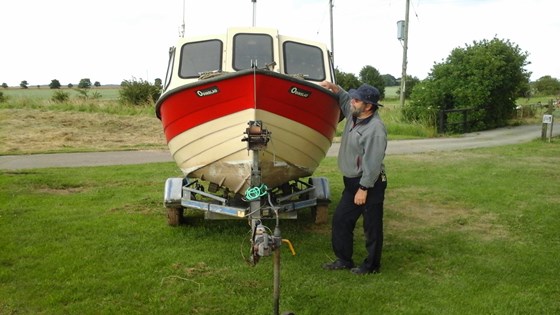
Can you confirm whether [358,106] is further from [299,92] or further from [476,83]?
[476,83]

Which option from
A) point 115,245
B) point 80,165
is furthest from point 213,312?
point 80,165

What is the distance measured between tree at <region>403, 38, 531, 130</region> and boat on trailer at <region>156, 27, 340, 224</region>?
59.9ft

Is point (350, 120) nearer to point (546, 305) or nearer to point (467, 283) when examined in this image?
point (467, 283)

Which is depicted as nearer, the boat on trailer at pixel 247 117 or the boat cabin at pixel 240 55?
the boat on trailer at pixel 247 117

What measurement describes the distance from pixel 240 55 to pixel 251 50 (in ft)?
0.53

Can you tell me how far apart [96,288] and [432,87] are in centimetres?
2258

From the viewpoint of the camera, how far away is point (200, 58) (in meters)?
7.04

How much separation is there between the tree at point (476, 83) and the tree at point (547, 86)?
153 feet

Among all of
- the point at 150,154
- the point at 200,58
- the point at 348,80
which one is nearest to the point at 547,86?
the point at 348,80

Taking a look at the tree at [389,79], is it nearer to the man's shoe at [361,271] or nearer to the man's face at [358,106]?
the man's face at [358,106]

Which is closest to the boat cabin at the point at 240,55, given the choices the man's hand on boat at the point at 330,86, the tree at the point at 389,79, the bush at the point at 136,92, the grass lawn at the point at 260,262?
the man's hand on boat at the point at 330,86

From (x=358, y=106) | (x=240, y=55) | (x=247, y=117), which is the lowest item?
(x=247, y=117)

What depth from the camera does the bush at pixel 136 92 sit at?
32.0m

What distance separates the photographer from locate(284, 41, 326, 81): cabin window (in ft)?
23.4
